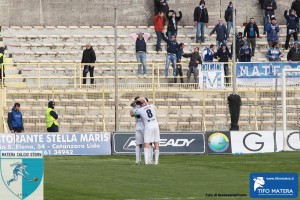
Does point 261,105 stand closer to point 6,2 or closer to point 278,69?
point 278,69

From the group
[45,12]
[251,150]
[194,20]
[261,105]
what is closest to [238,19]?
[194,20]

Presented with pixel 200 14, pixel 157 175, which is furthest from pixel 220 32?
pixel 157 175

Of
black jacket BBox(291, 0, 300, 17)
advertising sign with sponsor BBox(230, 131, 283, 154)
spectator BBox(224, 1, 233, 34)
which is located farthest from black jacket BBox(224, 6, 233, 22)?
advertising sign with sponsor BBox(230, 131, 283, 154)

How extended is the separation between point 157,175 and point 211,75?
64.3 feet

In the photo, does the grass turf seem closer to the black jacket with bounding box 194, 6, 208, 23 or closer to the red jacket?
the red jacket

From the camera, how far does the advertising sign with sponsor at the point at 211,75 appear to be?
52.6 meters

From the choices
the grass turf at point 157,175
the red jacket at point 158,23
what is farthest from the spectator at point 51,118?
the red jacket at point 158,23

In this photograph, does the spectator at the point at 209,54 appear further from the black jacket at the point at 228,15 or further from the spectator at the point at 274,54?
the black jacket at the point at 228,15

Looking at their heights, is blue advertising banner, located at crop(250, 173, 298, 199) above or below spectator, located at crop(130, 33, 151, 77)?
below

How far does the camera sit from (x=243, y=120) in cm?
5138

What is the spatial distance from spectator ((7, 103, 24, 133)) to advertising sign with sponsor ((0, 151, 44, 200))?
25122 millimetres

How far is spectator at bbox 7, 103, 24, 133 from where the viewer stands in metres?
47.9

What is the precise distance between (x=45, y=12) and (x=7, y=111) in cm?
1038

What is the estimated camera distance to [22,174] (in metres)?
22.4
